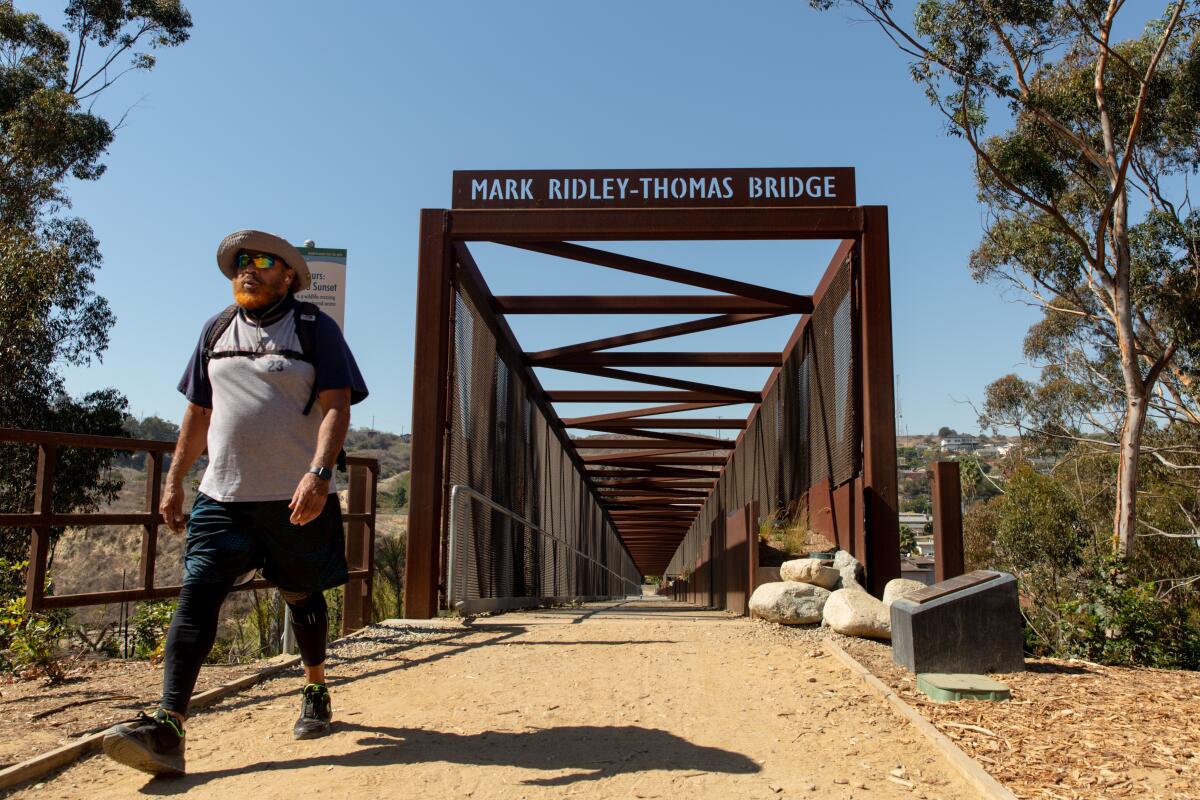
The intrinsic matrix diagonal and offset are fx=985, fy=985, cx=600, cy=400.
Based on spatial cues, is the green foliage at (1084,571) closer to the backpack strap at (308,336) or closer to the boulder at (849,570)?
the boulder at (849,570)

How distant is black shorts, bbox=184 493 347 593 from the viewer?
312 centimetres

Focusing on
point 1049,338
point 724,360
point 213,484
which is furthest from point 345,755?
point 1049,338

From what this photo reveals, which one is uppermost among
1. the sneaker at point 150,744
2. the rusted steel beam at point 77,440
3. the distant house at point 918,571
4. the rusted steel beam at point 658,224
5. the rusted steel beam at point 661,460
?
the rusted steel beam at point 658,224

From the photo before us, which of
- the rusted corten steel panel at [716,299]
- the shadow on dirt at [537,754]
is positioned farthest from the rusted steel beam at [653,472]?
the shadow on dirt at [537,754]

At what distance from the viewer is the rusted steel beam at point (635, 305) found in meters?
11.8

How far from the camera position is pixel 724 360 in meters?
14.0

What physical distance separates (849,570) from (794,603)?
1.05 metres

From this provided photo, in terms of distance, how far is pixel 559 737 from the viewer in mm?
3449

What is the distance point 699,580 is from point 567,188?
1532 cm

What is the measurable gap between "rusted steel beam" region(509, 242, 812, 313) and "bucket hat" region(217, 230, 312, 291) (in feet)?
19.5

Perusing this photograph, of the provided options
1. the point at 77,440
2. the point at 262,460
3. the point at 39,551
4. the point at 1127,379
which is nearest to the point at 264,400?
the point at 262,460

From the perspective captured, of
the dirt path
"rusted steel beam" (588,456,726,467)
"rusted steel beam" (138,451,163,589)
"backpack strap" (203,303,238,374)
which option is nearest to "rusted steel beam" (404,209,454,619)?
the dirt path

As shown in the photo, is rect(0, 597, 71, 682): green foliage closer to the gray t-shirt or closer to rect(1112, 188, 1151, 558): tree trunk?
the gray t-shirt

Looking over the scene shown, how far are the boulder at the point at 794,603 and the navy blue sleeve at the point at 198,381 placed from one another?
4.73m
